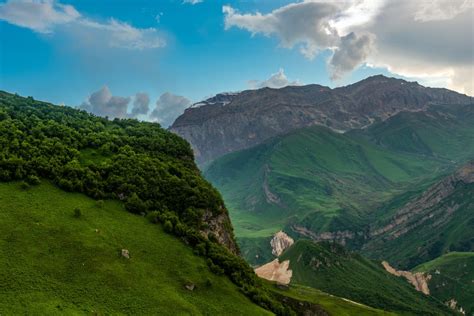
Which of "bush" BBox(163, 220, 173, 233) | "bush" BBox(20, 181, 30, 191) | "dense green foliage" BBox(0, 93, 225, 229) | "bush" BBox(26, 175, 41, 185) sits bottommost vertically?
"bush" BBox(163, 220, 173, 233)

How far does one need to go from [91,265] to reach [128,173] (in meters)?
47.4

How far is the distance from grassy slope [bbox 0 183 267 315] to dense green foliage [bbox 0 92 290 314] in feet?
13.3

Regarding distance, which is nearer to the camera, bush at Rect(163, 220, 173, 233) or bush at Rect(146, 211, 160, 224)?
bush at Rect(163, 220, 173, 233)

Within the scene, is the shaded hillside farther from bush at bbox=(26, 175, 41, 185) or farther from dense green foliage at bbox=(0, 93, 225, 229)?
bush at bbox=(26, 175, 41, 185)

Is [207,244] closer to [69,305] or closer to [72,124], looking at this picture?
[69,305]

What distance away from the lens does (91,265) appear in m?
102

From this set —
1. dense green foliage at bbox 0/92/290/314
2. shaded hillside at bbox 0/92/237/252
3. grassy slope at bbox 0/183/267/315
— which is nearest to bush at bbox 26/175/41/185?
dense green foliage at bbox 0/92/290/314

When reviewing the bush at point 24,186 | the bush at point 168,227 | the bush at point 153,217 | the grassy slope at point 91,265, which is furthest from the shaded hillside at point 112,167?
the bush at point 168,227

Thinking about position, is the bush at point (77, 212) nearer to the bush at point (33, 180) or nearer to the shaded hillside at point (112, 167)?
the shaded hillside at point (112, 167)

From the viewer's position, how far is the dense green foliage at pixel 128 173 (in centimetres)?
12812

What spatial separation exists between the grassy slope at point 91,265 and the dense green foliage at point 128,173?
13.3 feet

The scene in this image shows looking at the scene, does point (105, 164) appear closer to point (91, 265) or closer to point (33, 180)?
point (33, 180)

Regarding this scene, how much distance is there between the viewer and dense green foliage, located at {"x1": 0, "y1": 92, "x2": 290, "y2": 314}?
128 metres

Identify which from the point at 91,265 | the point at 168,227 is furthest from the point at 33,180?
the point at 168,227
